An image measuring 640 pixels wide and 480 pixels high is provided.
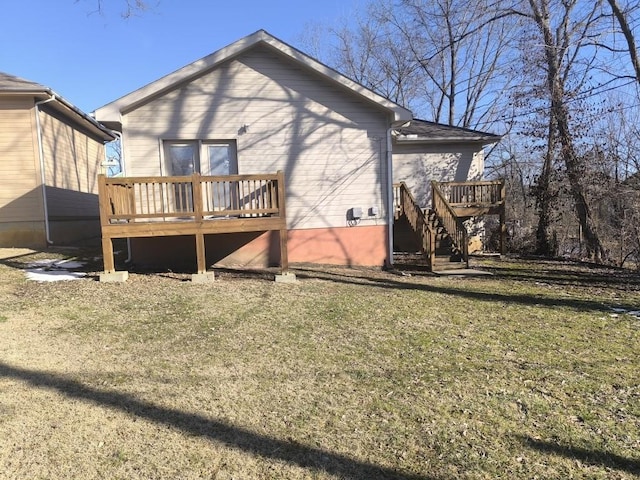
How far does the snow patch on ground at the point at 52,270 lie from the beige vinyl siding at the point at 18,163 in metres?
2.67

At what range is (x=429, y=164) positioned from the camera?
44.2 feet

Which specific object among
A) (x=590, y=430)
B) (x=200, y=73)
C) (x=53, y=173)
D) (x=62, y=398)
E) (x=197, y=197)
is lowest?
(x=590, y=430)

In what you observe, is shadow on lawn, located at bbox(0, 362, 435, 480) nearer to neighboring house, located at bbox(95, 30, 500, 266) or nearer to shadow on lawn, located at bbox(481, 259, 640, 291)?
neighboring house, located at bbox(95, 30, 500, 266)

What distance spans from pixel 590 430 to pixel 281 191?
6098mm

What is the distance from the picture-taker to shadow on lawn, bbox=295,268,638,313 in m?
7.00

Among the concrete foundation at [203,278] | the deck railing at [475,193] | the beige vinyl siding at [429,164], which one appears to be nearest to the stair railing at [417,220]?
the deck railing at [475,193]

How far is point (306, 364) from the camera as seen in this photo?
14.4 ft

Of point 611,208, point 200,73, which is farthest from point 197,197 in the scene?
point 611,208

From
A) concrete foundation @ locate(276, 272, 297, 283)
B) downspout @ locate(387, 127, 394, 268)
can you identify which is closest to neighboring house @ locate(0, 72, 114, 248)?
concrete foundation @ locate(276, 272, 297, 283)

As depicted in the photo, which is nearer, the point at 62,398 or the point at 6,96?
the point at 62,398

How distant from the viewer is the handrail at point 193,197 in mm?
7641

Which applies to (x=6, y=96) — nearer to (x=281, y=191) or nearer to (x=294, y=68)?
(x=294, y=68)

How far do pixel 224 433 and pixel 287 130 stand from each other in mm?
7624

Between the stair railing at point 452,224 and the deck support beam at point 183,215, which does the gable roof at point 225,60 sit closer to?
the deck support beam at point 183,215
